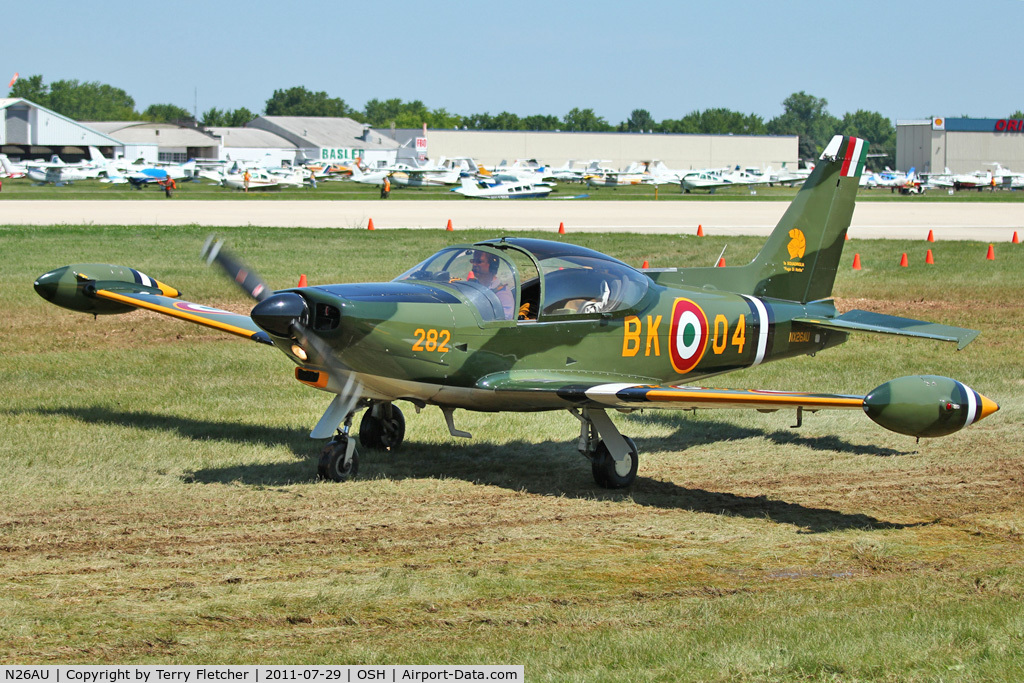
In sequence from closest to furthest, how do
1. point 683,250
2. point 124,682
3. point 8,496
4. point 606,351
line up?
point 124,682 < point 8,496 < point 606,351 < point 683,250

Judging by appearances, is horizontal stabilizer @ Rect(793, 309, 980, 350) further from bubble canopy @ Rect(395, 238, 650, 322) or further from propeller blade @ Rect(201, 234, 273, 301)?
propeller blade @ Rect(201, 234, 273, 301)

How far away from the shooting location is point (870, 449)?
40.2 ft

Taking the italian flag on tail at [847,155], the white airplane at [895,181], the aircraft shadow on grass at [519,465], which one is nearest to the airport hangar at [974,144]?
the white airplane at [895,181]

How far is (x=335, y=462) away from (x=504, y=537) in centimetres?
240

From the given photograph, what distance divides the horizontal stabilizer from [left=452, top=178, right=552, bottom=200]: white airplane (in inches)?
2259

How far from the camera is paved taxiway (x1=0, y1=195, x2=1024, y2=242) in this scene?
4075cm

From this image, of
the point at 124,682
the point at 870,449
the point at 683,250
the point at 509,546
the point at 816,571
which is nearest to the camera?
the point at 124,682

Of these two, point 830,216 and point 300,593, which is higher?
point 830,216

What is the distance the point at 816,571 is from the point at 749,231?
33623 millimetres

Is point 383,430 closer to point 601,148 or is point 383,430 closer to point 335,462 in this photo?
point 335,462

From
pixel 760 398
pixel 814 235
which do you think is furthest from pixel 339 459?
pixel 814 235

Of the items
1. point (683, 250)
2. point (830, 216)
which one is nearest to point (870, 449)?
point (830, 216)

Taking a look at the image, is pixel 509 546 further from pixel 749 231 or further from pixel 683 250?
pixel 749 231

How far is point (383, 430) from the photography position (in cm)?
1191
